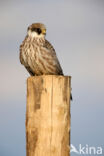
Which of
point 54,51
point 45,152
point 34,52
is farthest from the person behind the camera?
point 54,51

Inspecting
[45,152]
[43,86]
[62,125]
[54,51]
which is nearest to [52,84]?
[43,86]

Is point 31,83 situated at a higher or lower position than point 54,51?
lower

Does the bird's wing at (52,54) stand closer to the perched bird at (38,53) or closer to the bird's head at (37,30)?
the perched bird at (38,53)

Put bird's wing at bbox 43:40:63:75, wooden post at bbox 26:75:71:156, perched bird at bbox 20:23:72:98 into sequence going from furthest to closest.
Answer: bird's wing at bbox 43:40:63:75 < perched bird at bbox 20:23:72:98 < wooden post at bbox 26:75:71:156

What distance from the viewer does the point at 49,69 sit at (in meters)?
5.43

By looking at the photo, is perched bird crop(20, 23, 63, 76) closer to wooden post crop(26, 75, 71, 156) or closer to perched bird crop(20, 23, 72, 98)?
perched bird crop(20, 23, 72, 98)

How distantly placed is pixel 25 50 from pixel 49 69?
509 mm

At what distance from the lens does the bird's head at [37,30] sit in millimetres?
5430

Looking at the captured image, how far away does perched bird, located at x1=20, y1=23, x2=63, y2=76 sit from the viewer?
521 cm

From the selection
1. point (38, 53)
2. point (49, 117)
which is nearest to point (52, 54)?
point (38, 53)

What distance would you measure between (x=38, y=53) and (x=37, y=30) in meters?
0.47

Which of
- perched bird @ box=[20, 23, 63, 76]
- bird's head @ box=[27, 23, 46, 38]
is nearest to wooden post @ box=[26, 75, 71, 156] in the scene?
perched bird @ box=[20, 23, 63, 76]

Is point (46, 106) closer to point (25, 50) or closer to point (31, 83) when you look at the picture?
point (31, 83)

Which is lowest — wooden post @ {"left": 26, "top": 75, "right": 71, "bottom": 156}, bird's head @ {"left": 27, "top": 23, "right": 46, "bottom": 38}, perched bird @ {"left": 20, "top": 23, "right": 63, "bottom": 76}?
wooden post @ {"left": 26, "top": 75, "right": 71, "bottom": 156}
